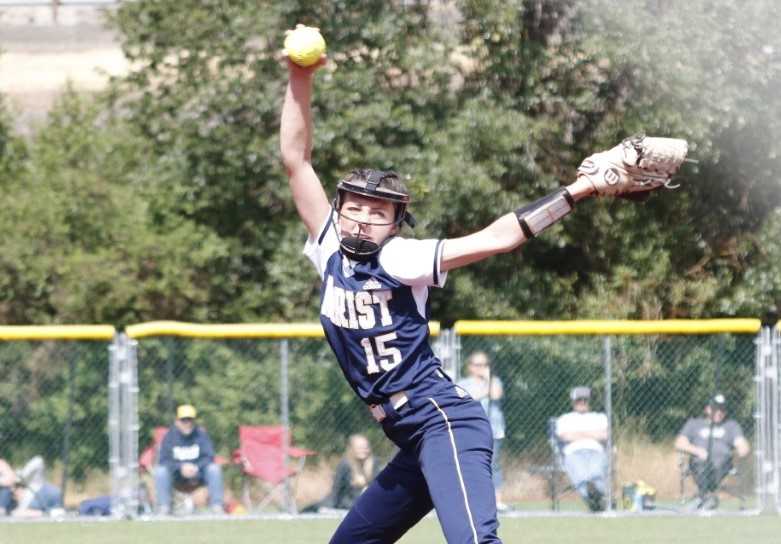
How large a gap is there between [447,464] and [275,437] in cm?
719

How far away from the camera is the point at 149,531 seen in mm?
10438

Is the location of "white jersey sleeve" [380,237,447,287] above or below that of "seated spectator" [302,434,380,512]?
above

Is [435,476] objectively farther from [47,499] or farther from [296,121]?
[47,499]

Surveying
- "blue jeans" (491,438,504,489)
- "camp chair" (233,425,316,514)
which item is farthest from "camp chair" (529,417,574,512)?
"camp chair" (233,425,316,514)

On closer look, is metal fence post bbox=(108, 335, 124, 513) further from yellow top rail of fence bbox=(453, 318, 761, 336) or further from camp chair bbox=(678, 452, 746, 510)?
camp chair bbox=(678, 452, 746, 510)

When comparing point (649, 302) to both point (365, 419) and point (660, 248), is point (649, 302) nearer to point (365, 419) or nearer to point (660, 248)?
point (660, 248)

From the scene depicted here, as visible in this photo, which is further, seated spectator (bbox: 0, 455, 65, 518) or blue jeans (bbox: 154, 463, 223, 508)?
blue jeans (bbox: 154, 463, 223, 508)

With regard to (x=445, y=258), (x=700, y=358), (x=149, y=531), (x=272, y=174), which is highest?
(x=272, y=174)

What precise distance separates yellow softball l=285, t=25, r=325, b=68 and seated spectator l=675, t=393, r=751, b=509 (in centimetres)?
748

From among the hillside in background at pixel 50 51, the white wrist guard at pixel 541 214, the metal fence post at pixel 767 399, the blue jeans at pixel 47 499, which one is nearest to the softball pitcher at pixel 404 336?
the white wrist guard at pixel 541 214

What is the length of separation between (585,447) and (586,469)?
181 mm

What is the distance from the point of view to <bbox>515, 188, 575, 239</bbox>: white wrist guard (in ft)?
14.5

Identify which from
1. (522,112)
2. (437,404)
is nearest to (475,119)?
(522,112)

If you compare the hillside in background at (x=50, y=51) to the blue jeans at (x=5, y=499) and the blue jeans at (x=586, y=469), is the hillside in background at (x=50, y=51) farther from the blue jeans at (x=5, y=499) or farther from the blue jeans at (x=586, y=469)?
the blue jeans at (x=586, y=469)
